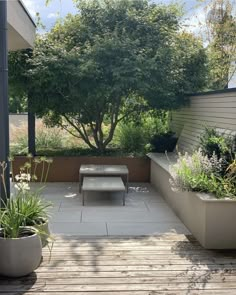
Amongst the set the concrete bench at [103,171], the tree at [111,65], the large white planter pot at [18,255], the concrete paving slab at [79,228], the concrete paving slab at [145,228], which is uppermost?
the tree at [111,65]

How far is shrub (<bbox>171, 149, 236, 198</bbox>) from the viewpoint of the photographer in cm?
420

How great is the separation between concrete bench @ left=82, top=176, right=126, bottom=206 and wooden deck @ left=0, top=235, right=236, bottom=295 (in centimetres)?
174

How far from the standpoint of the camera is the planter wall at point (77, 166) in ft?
25.4

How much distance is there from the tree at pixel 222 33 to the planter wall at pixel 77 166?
6899 mm

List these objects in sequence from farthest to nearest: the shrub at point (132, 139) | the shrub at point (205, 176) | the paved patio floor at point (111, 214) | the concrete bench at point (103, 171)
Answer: the shrub at point (132, 139) < the concrete bench at point (103, 171) < the paved patio floor at point (111, 214) < the shrub at point (205, 176)

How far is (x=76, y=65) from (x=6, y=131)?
12.8 ft

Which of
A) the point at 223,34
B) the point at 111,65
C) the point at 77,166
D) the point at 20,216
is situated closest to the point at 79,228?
the point at 20,216

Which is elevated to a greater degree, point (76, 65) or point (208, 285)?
point (76, 65)

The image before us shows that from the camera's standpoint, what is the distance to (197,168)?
14.8 ft

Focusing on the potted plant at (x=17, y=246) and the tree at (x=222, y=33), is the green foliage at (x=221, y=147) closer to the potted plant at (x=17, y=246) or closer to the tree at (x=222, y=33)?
the potted plant at (x=17, y=246)

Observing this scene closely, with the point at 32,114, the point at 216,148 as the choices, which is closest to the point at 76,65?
the point at 32,114

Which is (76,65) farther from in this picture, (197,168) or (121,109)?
(197,168)

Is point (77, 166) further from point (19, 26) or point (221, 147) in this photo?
point (221, 147)

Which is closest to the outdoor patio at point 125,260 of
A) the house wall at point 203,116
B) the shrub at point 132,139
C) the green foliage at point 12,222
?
the green foliage at point 12,222
